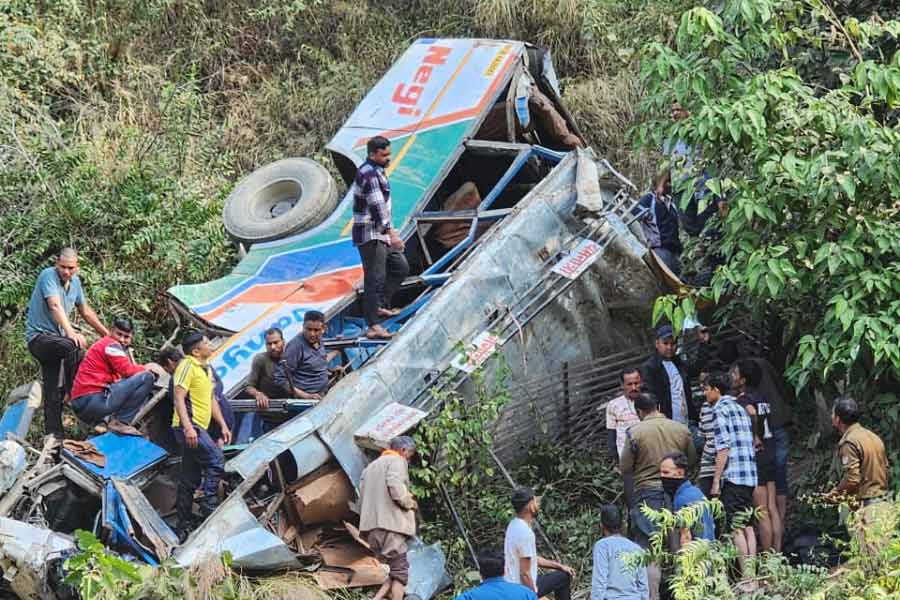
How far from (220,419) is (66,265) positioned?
1.69 m

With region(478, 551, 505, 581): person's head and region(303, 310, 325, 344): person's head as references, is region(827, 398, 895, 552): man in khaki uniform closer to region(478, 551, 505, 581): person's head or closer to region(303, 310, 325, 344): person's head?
region(478, 551, 505, 581): person's head

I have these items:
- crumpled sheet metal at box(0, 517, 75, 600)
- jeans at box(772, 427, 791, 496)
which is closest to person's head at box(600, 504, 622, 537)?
jeans at box(772, 427, 791, 496)

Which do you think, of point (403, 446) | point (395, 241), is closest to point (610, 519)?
point (403, 446)

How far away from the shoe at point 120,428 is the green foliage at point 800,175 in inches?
149

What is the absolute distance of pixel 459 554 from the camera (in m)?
10.0

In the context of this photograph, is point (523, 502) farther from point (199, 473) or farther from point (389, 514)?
point (199, 473)

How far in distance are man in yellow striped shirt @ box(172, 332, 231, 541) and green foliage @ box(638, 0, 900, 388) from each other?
309 cm

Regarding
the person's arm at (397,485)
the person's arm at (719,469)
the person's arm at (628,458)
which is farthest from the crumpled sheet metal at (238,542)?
the person's arm at (719,469)

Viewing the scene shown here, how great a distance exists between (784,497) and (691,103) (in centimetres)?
277

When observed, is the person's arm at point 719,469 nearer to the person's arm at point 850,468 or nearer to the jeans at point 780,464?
the jeans at point 780,464

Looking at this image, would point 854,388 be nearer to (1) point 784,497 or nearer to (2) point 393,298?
(1) point 784,497

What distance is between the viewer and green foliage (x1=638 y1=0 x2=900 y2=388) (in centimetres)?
957

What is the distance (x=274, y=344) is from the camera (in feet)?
35.0

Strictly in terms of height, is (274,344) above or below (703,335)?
above
